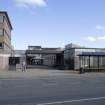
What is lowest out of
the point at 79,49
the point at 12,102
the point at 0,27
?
the point at 12,102

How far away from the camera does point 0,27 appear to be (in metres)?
93.2

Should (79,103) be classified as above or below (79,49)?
below

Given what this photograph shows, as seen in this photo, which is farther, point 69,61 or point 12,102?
point 69,61

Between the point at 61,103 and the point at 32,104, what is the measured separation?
1312 millimetres

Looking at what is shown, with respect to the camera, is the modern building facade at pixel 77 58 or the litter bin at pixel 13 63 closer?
the litter bin at pixel 13 63

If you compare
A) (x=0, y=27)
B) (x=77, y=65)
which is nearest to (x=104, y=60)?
(x=77, y=65)

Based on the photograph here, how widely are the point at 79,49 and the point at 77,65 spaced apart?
12.8ft

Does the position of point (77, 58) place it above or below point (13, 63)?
above

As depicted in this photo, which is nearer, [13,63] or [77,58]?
[13,63]

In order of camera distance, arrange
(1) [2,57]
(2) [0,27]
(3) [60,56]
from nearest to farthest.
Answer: (1) [2,57] → (2) [0,27] → (3) [60,56]

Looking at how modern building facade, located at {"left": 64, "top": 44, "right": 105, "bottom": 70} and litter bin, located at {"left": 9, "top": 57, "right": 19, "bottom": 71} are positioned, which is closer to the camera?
litter bin, located at {"left": 9, "top": 57, "right": 19, "bottom": 71}

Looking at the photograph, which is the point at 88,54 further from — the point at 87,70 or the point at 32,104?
the point at 32,104

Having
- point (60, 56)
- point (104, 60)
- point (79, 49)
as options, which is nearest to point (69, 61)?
point (79, 49)

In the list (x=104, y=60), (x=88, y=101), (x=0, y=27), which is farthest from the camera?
(x=0, y=27)
